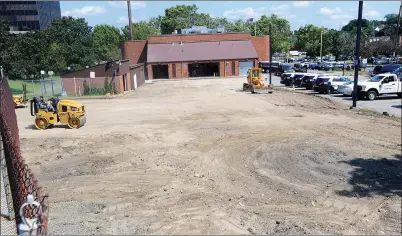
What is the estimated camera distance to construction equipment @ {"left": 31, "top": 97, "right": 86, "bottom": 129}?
19.1m

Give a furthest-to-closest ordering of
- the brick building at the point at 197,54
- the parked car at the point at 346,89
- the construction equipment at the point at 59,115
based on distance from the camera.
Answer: the brick building at the point at 197,54 < the parked car at the point at 346,89 < the construction equipment at the point at 59,115

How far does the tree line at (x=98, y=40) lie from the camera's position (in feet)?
116

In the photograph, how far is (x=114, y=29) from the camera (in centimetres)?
9744

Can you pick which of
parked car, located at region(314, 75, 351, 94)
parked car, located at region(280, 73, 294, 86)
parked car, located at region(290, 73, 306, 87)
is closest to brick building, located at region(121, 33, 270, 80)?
parked car, located at region(280, 73, 294, 86)

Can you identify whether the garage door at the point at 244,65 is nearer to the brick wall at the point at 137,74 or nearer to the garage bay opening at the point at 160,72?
the garage bay opening at the point at 160,72

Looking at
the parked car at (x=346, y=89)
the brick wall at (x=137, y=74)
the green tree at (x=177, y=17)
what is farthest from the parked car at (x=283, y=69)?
the green tree at (x=177, y=17)

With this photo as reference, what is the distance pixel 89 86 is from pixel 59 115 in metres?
16.5

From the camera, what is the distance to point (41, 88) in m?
35.9

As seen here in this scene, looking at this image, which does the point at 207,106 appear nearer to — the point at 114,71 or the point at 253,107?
the point at 253,107

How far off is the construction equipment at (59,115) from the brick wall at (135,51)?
44.1m

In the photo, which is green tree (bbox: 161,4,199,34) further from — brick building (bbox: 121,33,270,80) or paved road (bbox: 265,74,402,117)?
paved road (bbox: 265,74,402,117)

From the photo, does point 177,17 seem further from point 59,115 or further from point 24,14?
point 59,115

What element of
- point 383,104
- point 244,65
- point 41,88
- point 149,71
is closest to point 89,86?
point 41,88

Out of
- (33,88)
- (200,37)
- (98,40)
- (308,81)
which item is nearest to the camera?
(308,81)
